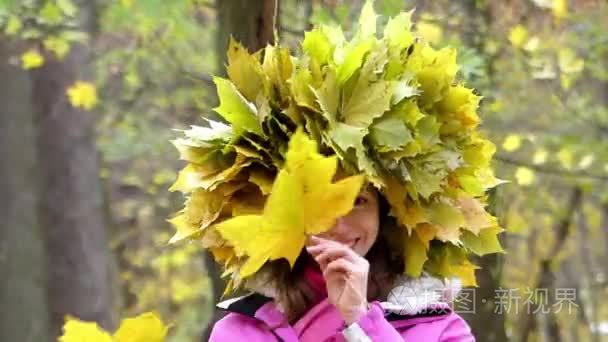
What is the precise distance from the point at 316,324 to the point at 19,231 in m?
5.68

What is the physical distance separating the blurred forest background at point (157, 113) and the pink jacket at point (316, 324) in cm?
161

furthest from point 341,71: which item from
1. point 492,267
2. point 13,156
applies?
point 13,156

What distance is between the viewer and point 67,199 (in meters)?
8.23

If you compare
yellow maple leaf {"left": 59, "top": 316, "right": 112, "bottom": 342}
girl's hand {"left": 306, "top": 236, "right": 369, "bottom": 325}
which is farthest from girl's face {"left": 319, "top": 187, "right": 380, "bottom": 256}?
yellow maple leaf {"left": 59, "top": 316, "right": 112, "bottom": 342}

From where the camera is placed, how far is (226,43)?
3.74 metres

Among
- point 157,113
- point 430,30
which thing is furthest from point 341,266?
point 157,113

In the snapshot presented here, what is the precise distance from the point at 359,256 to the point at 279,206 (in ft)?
1.08

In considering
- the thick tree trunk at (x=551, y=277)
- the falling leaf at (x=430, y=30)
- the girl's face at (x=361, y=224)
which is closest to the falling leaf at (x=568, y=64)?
the falling leaf at (x=430, y=30)

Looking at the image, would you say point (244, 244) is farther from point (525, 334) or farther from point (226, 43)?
point (525, 334)

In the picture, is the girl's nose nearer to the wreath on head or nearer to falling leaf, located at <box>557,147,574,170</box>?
the wreath on head

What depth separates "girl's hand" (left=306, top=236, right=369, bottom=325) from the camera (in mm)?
2617

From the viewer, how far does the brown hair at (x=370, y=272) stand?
9.32 feet

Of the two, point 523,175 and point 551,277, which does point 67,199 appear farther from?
point 523,175

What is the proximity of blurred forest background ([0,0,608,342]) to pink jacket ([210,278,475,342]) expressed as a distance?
5.27ft
